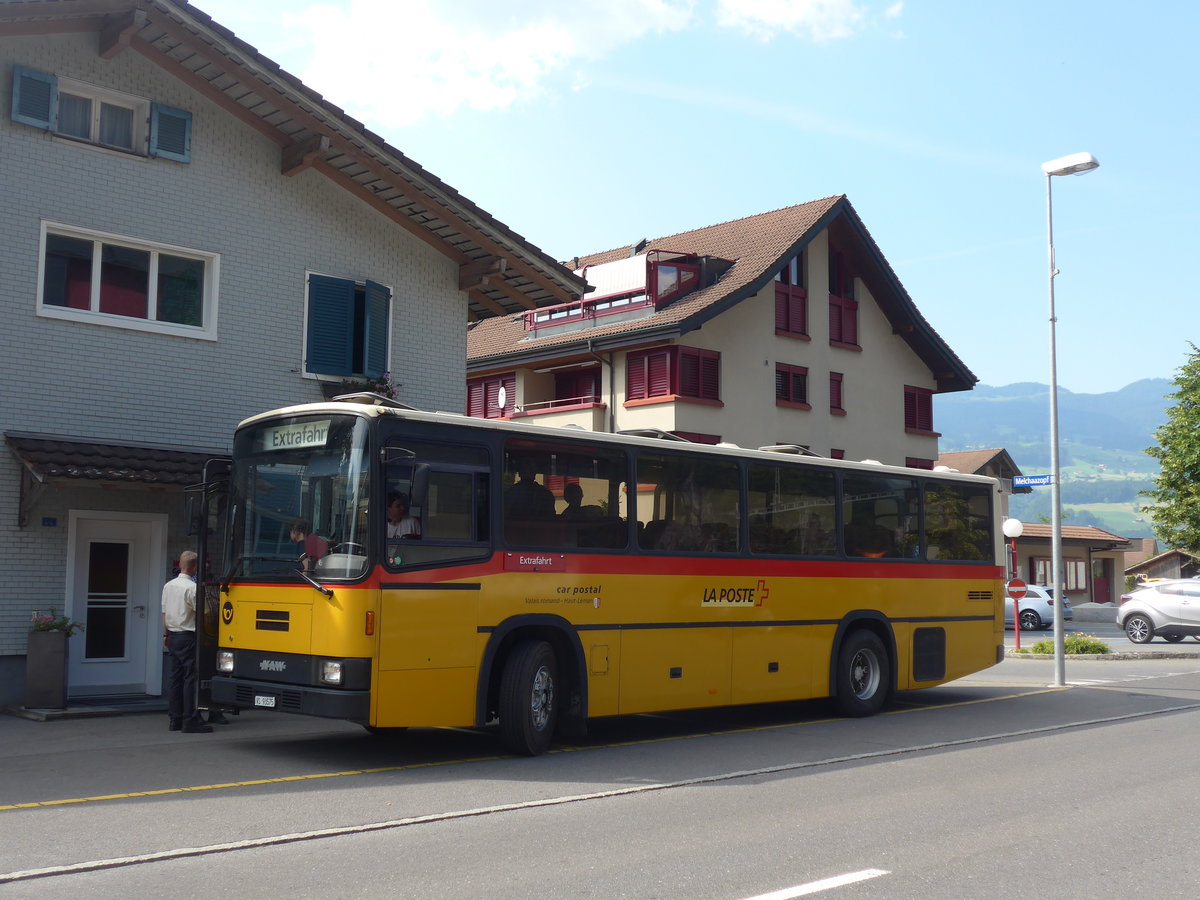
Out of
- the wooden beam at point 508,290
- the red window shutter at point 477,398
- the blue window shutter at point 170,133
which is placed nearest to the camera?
the blue window shutter at point 170,133

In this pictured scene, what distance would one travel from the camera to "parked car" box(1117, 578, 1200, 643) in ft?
114

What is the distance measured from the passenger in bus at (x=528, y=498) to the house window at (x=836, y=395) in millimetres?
26983

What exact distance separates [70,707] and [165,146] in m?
7.25

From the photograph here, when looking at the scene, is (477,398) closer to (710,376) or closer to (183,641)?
(710,376)

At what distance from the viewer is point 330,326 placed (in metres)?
18.2

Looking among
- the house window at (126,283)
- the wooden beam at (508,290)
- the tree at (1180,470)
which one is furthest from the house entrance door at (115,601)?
the tree at (1180,470)

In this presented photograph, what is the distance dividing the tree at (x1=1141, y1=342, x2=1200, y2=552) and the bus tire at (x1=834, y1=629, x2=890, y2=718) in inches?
1469

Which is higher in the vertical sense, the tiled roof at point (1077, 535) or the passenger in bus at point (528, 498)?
the tiled roof at point (1077, 535)

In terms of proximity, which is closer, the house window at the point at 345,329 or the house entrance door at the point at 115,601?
the house entrance door at the point at 115,601

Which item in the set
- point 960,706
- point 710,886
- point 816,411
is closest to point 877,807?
point 710,886

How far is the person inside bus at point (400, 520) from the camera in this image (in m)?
10.8

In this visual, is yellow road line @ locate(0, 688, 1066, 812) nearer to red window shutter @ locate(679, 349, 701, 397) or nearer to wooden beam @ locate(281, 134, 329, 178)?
wooden beam @ locate(281, 134, 329, 178)

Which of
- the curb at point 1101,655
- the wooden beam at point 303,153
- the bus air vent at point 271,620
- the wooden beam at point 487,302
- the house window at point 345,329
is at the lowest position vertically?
the curb at point 1101,655

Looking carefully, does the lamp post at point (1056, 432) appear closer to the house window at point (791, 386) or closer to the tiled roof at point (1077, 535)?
the house window at point (791, 386)
